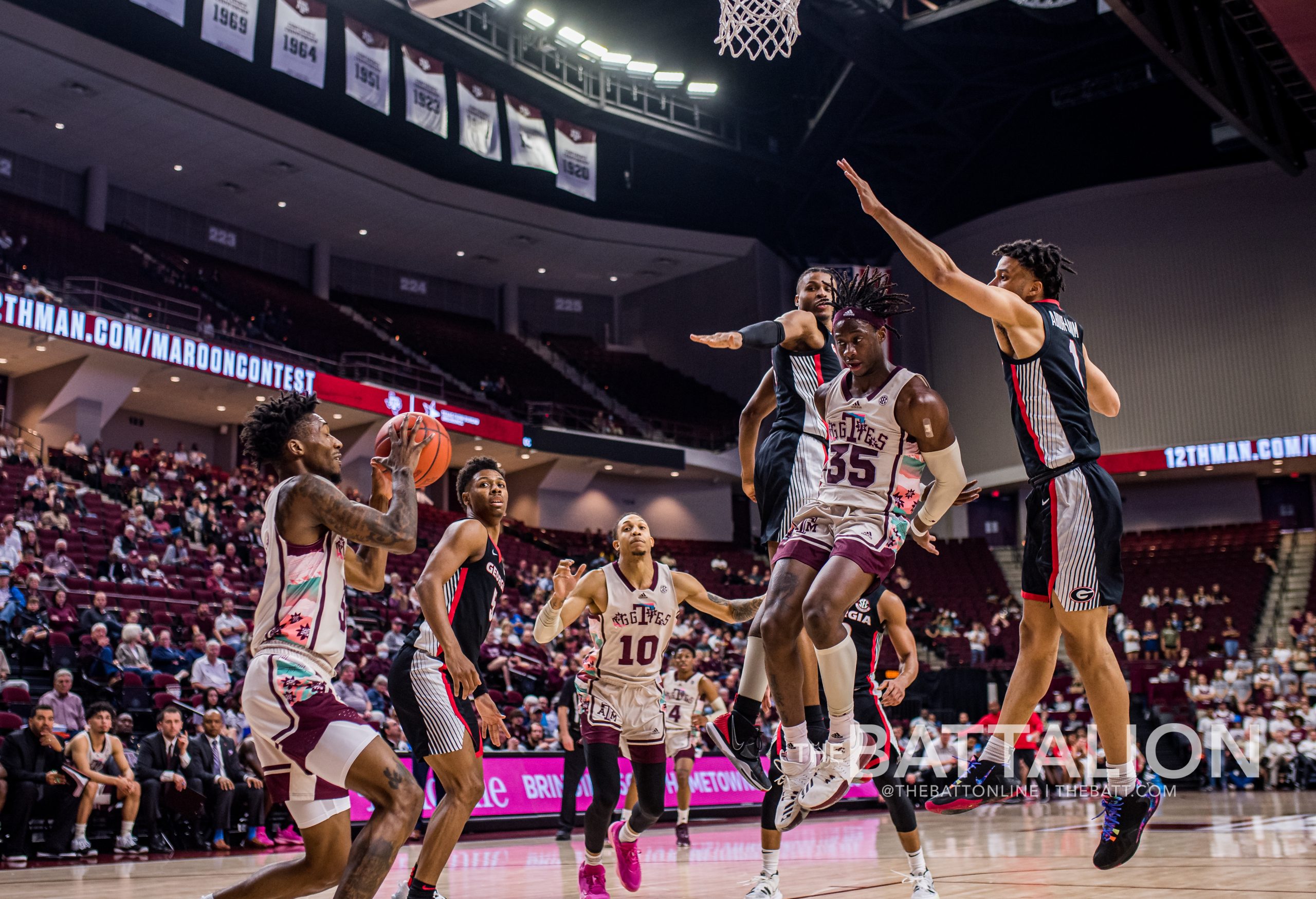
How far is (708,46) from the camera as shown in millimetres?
34531

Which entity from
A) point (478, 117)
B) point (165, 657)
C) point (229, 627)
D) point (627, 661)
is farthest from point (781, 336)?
point (478, 117)

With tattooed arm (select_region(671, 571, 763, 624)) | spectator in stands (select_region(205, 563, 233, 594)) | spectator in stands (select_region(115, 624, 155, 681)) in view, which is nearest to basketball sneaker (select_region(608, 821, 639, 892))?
tattooed arm (select_region(671, 571, 763, 624))

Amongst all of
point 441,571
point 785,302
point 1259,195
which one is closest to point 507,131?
point 785,302

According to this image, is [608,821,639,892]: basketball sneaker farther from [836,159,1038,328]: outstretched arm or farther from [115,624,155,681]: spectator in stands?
[115,624,155,681]: spectator in stands

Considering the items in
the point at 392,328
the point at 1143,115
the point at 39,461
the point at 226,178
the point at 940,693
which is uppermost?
the point at 1143,115

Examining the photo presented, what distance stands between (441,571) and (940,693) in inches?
822

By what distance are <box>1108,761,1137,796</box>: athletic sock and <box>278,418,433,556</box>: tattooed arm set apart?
339 centimetres

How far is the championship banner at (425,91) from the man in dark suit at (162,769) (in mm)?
20097

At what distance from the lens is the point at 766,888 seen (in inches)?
267

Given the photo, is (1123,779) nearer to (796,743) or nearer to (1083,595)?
(1083,595)

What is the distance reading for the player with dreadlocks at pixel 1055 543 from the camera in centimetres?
523

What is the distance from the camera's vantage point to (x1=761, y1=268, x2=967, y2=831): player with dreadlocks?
5.87 meters

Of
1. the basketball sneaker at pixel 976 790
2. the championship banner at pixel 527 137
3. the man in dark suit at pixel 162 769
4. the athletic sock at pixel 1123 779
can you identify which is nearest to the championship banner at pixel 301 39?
the championship banner at pixel 527 137

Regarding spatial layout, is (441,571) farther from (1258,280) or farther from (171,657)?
(1258,280)
